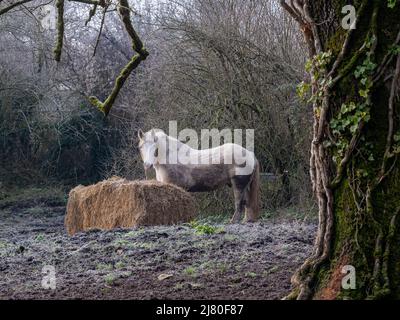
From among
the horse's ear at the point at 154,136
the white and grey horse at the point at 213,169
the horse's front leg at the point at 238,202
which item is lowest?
the horse's front leg at the point at 238,202

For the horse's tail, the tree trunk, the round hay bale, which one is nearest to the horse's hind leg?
the horse's tail

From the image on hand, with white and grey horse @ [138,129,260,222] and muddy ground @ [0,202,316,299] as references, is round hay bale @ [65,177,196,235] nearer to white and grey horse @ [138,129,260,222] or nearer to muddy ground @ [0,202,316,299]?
muddy ground @ [0,202,316,299]

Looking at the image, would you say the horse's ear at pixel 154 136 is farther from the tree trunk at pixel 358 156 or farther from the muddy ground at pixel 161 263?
the tree trunk at pixel 358 156

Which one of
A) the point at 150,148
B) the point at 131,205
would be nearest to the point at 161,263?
the point at 131,205

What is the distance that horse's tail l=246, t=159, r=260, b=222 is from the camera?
12.6 meters

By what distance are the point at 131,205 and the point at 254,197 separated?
3.62 m

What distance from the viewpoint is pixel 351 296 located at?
3.89 m

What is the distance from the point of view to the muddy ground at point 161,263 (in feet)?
15.5

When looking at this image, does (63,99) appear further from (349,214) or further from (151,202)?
Result: (349,214)

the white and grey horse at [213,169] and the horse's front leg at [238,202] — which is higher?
the white and grey horse at [213,169]

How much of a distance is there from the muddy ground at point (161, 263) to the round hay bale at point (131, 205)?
60.6 inches

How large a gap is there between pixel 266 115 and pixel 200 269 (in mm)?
8707

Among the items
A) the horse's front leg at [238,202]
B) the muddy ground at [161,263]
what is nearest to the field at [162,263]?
the muddy ground at [161,263]
